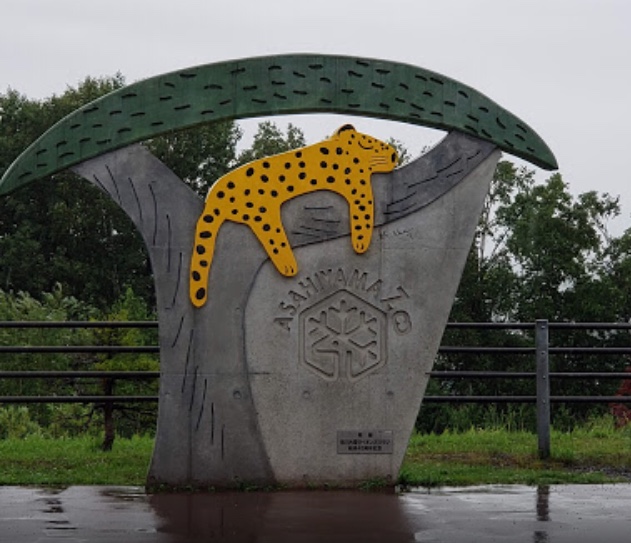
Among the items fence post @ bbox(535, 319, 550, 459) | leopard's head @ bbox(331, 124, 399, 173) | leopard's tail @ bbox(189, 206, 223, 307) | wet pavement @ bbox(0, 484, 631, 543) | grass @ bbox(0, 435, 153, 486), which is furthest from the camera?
fence post @ bbox(535, 319, 550, 459)

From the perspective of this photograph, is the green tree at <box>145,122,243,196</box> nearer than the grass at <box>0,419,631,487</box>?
No

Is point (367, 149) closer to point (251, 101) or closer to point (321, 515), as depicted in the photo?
point (251, 101)

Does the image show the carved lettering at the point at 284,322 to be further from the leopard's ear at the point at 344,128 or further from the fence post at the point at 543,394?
the fence post at the point at 543,394

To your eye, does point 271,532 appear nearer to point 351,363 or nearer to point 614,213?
point 351,363

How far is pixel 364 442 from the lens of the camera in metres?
11.8

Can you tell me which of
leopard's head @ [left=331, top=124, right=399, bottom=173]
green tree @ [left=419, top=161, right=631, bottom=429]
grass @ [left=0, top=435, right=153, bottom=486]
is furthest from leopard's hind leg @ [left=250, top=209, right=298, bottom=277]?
green tree @ [left=419, top=161, right=631, bottom=429]

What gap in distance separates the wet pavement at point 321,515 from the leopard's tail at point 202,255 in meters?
1.75

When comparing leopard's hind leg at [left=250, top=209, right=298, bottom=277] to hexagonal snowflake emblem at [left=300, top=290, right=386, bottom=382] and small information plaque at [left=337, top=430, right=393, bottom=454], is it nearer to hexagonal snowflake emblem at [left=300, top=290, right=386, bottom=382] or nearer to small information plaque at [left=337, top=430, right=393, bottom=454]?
hexagonal snowflake emblem at [left=300, top=290, right=386, bottom=382]

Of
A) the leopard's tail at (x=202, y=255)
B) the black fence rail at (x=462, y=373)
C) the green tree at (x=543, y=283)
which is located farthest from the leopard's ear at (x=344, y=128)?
the green tree at (x=543, y=283)

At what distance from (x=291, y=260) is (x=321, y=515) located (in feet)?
8.19

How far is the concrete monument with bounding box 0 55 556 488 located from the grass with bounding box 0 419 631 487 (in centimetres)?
84

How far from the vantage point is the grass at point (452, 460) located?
12.0 metres

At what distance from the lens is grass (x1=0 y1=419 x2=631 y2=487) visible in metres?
12.0

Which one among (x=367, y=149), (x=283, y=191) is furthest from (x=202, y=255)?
(x=367, y=149)
